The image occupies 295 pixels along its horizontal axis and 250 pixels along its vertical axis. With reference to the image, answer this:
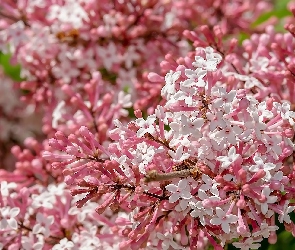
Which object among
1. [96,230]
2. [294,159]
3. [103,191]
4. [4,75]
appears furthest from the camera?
[4,75]

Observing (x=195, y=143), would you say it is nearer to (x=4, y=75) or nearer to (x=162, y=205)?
(x=162, y=205)

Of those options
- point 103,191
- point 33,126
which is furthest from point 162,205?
point 33,126

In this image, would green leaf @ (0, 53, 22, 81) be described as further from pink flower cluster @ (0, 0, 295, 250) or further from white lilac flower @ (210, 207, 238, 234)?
white lilac flower @ (210, 207, 238, 234)

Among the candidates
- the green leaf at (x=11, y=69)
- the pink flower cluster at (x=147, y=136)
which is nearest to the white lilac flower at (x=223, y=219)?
the pink flower cluster at (x=147, y=136)

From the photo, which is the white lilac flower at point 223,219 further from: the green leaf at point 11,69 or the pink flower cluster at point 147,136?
the green leaf at point 11,69

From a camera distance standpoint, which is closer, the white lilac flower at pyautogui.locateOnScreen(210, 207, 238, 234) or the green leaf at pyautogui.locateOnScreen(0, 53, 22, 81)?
the white lilac flower at pyautogui.locateOnScreen(210, 207, 238, 234)

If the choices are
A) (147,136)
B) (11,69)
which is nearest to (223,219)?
(147,136)

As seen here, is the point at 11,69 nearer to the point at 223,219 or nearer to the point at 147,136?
the point at 147,136

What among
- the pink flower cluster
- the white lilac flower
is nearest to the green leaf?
the pink flower cluster
